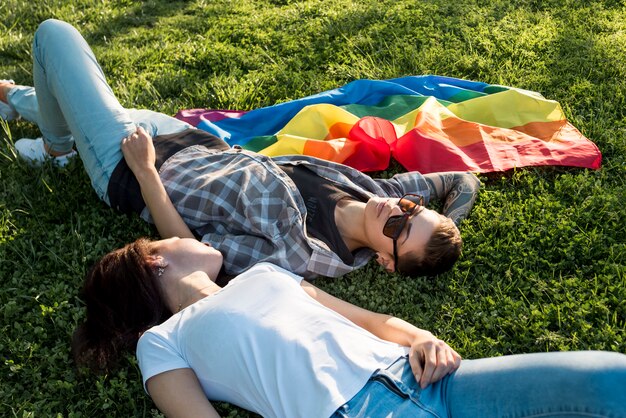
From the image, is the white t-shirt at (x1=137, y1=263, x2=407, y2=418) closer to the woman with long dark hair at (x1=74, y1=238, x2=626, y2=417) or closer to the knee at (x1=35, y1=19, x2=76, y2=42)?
the woman with long dark hair at (x1=74, y1=238, x2=626, y2=417)

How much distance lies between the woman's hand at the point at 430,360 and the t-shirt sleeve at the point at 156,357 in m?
1.07

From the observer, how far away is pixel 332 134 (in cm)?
518

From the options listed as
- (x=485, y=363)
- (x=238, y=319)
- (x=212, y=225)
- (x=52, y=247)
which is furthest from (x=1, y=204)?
(x=485, y=363)

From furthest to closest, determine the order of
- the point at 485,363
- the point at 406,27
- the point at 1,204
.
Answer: the point at 406,27
the point at 1,204
the point at 485,363

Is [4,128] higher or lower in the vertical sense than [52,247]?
higher

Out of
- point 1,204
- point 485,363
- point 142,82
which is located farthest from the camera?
point 142,82

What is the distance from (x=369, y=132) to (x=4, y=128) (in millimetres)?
2841

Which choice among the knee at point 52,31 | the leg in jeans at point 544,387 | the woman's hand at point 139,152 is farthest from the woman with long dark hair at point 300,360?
the knee at point 52,31

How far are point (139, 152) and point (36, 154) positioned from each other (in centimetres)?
117

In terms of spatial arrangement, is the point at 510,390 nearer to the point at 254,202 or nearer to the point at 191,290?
the point at 191,290

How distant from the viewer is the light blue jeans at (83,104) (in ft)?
14.2

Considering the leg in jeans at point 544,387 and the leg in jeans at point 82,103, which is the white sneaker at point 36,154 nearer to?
the leg in jeans at point 82,103

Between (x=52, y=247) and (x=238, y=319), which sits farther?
(x=52, y=247)

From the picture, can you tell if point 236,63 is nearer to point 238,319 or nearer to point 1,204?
point 1,204
